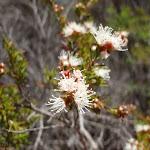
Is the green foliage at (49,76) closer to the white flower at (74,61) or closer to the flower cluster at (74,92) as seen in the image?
the white flower at (74,61)

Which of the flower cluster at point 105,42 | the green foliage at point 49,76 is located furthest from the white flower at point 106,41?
the green foliage at point 49,76

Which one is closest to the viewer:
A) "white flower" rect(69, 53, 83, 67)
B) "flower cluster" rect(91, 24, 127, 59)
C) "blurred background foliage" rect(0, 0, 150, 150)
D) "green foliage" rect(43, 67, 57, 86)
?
"flower cluster" rect(91, 24, 127, 59)

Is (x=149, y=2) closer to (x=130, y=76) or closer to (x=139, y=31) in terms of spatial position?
(x=139, y=31)

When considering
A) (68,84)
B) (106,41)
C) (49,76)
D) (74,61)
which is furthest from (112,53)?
(68,84)

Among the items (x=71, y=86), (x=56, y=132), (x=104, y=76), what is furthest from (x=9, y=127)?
(x=56, y=132)

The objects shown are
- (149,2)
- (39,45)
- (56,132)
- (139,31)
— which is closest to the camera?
(56,132)

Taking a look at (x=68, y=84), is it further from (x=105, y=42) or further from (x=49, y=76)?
(x=49, y=76)

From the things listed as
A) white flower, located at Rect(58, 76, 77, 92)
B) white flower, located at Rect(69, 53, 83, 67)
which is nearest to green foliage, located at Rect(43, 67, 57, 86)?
white flower, located at Rect(69, 53, 83, 67)

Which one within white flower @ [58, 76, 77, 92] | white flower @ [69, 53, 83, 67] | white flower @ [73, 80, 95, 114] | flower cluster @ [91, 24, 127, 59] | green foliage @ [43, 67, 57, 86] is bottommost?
white flower @ [73, 80, 95, 114]

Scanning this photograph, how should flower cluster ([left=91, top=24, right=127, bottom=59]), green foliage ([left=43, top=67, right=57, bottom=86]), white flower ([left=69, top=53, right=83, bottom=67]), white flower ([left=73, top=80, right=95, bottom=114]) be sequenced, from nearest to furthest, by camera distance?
1. white flower ([left=73, top=80, right=95, bottom=114])
2. flower cluster ([left=91, top=24, right=127, bottom=59])
3. white flower ([left=69, top=53, right=83, bottom=67])
4. green foliage ([left=43, top=67, right=57, bottom=86])

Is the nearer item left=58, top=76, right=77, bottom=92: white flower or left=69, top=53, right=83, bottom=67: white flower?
left=58, top=76, right=77, bottom=92: white flower

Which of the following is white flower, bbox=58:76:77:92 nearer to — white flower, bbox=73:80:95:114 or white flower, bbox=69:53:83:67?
white flower, bbox=73:80:95:114
